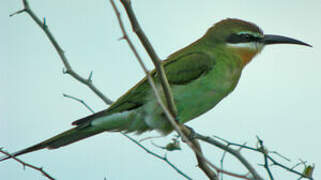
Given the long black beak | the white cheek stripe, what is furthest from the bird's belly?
the long black beak

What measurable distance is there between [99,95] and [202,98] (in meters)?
0.74

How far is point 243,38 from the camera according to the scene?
419cm

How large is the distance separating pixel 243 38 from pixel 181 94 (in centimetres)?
97

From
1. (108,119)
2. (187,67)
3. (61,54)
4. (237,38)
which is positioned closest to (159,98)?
(61,54)

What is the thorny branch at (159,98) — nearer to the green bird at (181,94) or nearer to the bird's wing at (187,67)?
the green bird at (181,94)

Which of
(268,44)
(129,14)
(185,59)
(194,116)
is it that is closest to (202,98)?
(194,116)

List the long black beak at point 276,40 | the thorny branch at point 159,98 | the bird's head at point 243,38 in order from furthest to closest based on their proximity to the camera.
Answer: the long black beak at point 276,40 → the bird's head at point 243,38 → the thorny branch at point 159,98

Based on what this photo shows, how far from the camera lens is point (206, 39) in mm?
4230

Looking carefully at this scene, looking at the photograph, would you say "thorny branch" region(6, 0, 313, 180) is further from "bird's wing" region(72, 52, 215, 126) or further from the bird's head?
the bird's head

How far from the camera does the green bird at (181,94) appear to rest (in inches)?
136

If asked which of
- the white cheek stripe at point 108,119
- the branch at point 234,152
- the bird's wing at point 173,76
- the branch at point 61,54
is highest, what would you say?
the branch at point 61,54

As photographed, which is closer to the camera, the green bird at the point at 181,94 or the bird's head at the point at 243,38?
the green bird at the point at 181,94

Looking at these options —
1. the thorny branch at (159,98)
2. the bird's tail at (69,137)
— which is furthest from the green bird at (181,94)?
the thorny branch at (159,98)

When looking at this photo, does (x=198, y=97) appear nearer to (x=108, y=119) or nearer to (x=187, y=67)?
(x=187, y=67)
